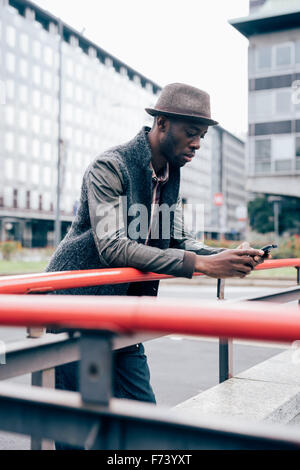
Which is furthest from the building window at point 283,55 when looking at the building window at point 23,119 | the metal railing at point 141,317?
the metal railing at point 141,317

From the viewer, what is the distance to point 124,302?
1.00 meters

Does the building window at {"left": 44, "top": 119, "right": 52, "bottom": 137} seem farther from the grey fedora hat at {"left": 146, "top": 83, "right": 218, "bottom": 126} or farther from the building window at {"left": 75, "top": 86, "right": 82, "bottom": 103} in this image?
the grey fedora hat at {"left": 146, "top": 83, "right": 218, "bottom": 126}

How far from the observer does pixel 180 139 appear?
8.18ft

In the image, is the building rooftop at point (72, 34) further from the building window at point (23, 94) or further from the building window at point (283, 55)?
the building window at point (283, 55)

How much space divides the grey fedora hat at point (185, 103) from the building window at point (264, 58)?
33262 millimetres

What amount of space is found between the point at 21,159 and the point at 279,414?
57.4m

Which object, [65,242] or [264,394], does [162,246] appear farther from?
[264,394]

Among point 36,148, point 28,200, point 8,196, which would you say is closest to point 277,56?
point 8,196

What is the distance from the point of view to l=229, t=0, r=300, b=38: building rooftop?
102 ft

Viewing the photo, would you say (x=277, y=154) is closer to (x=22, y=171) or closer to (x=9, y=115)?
(x=22, y=171)

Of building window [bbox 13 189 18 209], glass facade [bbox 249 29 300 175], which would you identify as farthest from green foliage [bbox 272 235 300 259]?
building window [bbox 13 189 18 209]

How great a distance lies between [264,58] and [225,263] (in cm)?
3418

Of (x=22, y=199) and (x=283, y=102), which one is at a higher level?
(x=283, y=102)

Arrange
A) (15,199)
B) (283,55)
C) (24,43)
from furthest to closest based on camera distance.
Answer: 1. (24,43)
2. (15,199)
3. (283,55)
